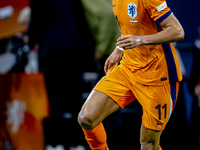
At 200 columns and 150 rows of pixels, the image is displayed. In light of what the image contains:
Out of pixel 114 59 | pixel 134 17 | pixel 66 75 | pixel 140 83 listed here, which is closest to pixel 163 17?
pixel 134 17

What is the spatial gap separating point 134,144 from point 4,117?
2.05 m

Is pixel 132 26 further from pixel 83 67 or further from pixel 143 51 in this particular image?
pixel 83 67

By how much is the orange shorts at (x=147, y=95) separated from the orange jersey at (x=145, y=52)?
6 cm

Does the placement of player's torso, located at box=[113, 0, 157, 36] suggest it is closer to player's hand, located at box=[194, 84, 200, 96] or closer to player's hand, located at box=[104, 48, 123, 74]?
player's hand, located at box=[104, 48, 123, 74]

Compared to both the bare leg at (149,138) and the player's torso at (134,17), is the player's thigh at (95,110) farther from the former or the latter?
the player's torso at (134,17)

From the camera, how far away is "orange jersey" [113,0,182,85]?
188cm

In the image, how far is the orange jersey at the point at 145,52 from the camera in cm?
188

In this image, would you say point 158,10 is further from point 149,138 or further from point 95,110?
point 149,138

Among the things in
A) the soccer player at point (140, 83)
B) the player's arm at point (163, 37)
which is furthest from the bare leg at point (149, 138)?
the player's arm at point (163, 37)

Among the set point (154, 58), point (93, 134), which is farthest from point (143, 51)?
point (93, 134)

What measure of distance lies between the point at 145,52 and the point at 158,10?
0.40 meters

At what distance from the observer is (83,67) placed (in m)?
3.11

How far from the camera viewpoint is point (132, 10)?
1.88 meters

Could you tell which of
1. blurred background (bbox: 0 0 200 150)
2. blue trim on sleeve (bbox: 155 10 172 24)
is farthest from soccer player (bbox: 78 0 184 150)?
Result: blurred background (bbox: 0 0 200 150)
